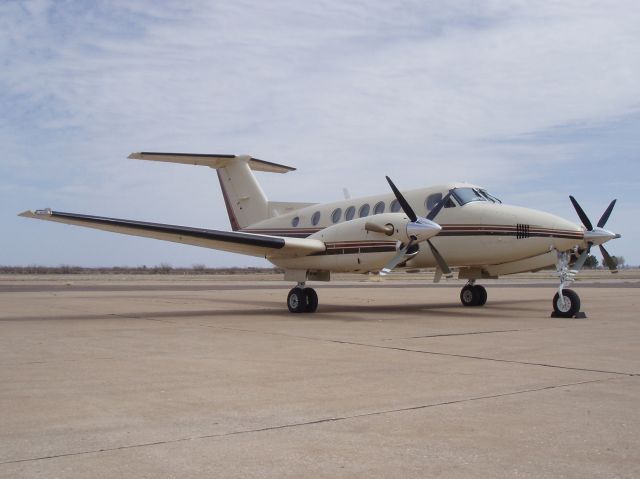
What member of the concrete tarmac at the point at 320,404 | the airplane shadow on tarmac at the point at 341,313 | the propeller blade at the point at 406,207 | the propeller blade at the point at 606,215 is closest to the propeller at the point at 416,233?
the propeller blade at the point at 406,207

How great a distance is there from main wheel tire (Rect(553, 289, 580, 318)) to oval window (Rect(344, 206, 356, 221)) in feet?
21.2

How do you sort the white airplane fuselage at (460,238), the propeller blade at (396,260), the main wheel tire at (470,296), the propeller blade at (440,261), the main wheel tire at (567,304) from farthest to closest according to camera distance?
1. the main wheel tire at (470,296)
2. the propeller blade at (440,261)
3. the white airplane fuselage at (460,238)
4. the propeller blade at (396,260)
5. the main wheel tire at (567,304)

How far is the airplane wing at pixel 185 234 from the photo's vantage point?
55.0 ft

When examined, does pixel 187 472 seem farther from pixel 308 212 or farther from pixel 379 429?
pixel 308 212

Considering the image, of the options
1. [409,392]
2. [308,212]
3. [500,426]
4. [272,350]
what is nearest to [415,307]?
[308,212]

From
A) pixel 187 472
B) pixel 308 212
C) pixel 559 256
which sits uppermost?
pixel 308 212

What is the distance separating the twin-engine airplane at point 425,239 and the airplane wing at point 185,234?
26mm

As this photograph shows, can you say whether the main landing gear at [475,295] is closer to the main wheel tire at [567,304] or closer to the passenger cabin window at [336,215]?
the passenger cabin window at [336,215]

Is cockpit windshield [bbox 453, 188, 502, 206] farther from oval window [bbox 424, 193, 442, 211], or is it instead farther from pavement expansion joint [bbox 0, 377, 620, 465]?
pavement expansion joint [bbox 0, 377, 620, 465]

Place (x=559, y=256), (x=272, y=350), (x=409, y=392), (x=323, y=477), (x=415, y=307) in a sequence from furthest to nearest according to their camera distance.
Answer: (x=415, y=307) → (x=559, y=256) → (x=272, y=350) → (x=409, y=392) → (x=323, y=477)

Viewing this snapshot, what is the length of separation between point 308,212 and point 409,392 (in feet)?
48.7

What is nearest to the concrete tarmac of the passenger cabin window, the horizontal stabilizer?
the passenger cabin window

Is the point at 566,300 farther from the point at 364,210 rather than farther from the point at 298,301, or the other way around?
the point at 298,301

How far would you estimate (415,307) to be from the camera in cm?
2042
